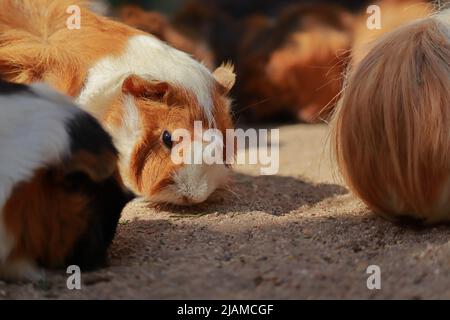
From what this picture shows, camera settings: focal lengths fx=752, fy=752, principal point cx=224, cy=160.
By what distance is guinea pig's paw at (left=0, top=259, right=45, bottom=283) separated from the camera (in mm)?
2041

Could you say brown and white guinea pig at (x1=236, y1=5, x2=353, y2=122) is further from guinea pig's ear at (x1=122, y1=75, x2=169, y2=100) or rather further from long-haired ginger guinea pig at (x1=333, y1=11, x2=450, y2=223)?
long-haired ginger guinea pig at (x1=333, y1=11, x2=450, y2=223)

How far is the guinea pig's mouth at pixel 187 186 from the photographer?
276 centimetres

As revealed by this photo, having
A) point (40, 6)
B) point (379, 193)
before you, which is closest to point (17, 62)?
point (40, 6)

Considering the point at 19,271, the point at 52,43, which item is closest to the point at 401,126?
the point at 19,271

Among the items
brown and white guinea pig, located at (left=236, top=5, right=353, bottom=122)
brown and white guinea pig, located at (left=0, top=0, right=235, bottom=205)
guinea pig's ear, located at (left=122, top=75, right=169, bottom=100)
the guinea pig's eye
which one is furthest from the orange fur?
brown and white guinea pig, located at (left=236, top=5, right=353, bottom=122)

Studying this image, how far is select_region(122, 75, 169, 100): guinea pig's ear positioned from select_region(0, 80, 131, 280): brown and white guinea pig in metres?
0.70

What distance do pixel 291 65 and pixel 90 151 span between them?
11.4 feet

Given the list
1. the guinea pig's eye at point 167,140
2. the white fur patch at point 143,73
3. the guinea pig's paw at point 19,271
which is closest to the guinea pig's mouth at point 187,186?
the guinea pig's eye at point 167,140

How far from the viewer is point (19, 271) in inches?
80.7

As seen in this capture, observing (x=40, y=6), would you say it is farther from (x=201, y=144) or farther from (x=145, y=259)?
(x=145, y=259)

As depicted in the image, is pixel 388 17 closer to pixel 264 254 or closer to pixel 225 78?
pixel 225 78

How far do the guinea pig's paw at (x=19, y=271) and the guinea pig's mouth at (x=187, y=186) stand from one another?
2.64ft

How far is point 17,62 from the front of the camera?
2.92m

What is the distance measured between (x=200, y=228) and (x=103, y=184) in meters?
0.57
